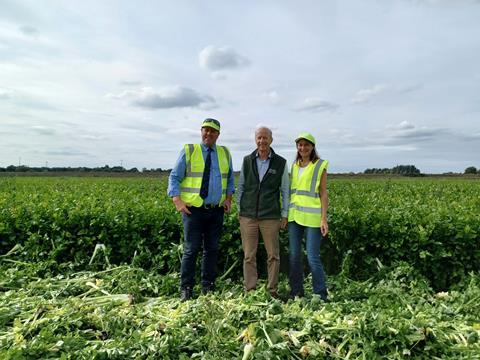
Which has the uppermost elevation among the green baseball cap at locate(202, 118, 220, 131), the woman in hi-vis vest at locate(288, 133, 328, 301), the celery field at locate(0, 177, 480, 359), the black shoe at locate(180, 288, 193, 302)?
the green baseball cap at locate(202, 118, 220, 131)

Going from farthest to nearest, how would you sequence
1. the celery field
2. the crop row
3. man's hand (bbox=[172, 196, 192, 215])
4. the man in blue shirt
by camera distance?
the crop row
the man in blue shirt
man's hand (bbox=[172, 196, 192, 215])
the celery field

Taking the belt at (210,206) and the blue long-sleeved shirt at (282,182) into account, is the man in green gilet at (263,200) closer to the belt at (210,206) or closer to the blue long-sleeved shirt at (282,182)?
the blue long-sleeved shirt at (282,182)

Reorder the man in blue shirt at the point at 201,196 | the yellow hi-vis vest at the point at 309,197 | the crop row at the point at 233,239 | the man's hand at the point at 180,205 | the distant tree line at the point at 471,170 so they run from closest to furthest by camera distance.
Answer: the yellow hi-vis vest at the point at 309,197 < the man's hand at the point at 180,205 < the man in blue shirt at the point at 201,196 < the crop row at the point at 233,239 < the distant tree line at the point at 471,170

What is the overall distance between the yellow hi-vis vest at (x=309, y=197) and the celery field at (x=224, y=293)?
1.00 meters

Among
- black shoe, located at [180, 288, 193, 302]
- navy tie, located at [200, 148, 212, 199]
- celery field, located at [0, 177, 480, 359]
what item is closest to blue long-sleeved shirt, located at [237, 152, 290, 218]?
navy tie, located at [200, 148, 212, 199]

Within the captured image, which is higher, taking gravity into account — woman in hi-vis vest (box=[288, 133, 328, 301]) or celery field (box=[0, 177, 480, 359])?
woman in hi-vis vest (box=[288, 133, 328, 301])

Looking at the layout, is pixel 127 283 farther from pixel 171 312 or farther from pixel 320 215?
pixel 320 215

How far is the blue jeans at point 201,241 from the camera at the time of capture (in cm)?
512

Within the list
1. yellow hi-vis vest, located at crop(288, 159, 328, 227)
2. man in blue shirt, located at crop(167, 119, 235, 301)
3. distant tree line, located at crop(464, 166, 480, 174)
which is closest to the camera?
yellow hi-vis vest, located at crop(288, 159, 328, 227)

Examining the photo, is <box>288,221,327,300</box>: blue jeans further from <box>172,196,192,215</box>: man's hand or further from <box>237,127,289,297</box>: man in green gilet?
<box>172,196,192,215</box>: man's hand

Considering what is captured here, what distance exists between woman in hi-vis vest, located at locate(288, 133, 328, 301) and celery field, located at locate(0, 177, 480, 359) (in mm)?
353

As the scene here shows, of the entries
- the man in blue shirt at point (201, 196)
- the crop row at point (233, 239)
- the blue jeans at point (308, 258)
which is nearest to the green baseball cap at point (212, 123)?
the man in blue shirt at point (201, 196)

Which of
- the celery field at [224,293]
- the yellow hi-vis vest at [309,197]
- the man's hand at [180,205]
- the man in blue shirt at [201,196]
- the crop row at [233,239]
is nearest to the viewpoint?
the celery field at [224,293]

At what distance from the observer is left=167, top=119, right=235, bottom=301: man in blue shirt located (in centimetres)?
510
